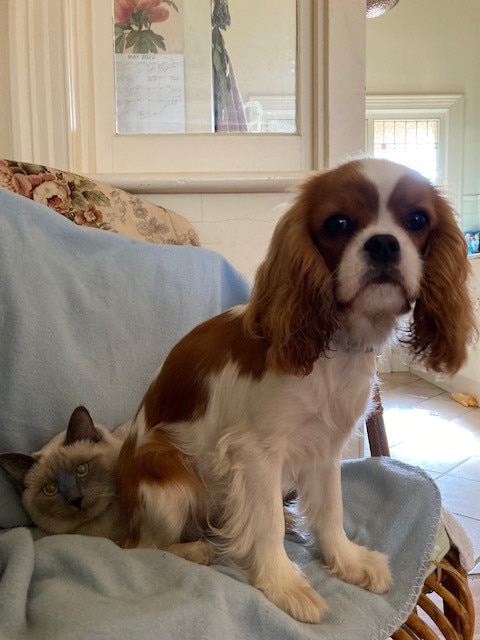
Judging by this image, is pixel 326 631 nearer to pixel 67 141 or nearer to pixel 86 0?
pixel 67 141

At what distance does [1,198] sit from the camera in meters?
1.19

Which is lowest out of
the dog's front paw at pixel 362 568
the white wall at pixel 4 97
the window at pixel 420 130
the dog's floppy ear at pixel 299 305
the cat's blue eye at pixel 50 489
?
the dog's front paw at pixel 362 568

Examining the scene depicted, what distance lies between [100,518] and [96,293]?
0.48 m

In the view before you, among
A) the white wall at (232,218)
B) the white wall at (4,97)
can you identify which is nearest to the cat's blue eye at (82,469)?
the white wall at (232,218)

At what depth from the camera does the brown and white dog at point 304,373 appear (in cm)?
87

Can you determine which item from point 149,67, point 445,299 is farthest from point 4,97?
point 445,299

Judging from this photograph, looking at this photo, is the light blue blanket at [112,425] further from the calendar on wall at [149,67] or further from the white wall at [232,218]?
the calendar on wall at [149,67]

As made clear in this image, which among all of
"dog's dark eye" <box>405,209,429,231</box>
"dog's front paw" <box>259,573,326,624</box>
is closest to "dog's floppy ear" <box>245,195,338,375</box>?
"dog's dark eye" <box>405,209,429,231</box>

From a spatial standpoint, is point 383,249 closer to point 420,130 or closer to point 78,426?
point 78,426

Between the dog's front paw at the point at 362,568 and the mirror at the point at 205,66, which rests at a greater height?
the mirror at the point at 205,66

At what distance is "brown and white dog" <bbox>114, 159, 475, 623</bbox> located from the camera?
870 millimetres

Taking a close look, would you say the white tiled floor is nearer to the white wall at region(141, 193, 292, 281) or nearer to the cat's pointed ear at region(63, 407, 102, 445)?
the white wall at region(141, 193, 292, 281)

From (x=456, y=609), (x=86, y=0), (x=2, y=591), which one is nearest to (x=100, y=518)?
(x=2, y=591)

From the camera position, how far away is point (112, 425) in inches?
50.8
